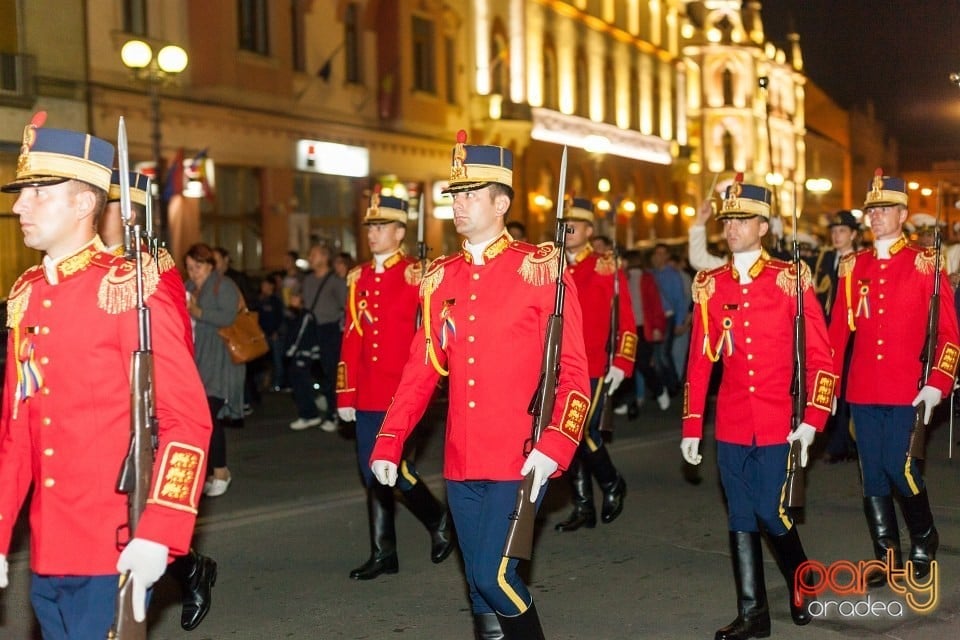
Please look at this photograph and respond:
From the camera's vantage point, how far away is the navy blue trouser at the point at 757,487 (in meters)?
6.73

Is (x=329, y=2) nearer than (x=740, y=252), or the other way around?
(x=740, y=252)

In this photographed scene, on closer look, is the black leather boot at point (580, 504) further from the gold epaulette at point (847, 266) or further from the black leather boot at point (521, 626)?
the black leather boot at point (521, 626)

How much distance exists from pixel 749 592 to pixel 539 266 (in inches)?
83.7

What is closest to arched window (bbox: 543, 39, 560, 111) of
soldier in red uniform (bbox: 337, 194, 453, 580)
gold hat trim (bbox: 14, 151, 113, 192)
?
soldier in red uniform (bbox: 337, 194, 453, 580)

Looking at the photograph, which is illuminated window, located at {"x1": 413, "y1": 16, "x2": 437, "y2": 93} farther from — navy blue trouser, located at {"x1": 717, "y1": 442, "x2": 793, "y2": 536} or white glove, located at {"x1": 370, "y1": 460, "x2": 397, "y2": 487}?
white glove, located at {"x1": 370, "y1": 460, "x2": 397, "y2": 487}

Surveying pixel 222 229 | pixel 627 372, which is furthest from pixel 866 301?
pixel 222 229

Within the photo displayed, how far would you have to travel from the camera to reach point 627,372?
10.4 meters

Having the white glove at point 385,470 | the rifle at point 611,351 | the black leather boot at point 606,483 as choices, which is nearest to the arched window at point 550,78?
the rifle at point 611,351

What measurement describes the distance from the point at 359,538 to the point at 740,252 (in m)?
3.81

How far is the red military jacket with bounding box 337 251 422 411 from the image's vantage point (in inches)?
335

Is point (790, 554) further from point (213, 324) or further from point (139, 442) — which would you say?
point (213, 324)

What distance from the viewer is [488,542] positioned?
533cm

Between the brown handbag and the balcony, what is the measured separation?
425 inches

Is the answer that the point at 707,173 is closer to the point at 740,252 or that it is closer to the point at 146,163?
the point at 146,163
